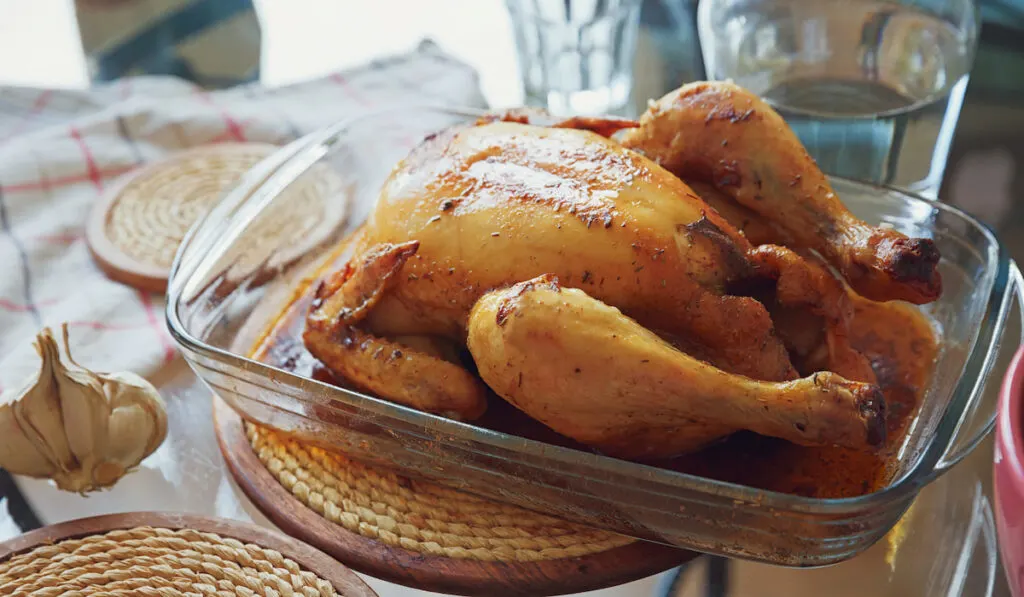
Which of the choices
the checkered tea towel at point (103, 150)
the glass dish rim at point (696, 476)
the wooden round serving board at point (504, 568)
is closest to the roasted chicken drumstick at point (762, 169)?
the glass dish rim at point (696, 476)

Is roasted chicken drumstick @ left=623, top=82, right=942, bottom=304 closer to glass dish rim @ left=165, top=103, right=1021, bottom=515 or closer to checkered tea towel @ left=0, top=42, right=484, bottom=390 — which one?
glass dish rim @ left=165, top=103, right=1021, bottom=515

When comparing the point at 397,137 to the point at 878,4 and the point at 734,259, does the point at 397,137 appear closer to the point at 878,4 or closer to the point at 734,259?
the point at 734,259

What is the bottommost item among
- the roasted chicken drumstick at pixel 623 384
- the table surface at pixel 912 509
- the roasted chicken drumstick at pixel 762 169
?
the table surface at pixel 912 509

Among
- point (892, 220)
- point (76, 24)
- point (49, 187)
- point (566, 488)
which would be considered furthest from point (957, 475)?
point (76, 24)

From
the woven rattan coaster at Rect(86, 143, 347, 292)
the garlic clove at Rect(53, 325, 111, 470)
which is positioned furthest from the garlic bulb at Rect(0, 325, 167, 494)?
the woven rattan coaster at Rect(86, 143, 347, 292)

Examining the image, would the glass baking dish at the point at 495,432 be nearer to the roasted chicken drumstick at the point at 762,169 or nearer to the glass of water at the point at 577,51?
the roasted chicken drumstick at the point at 762,169
